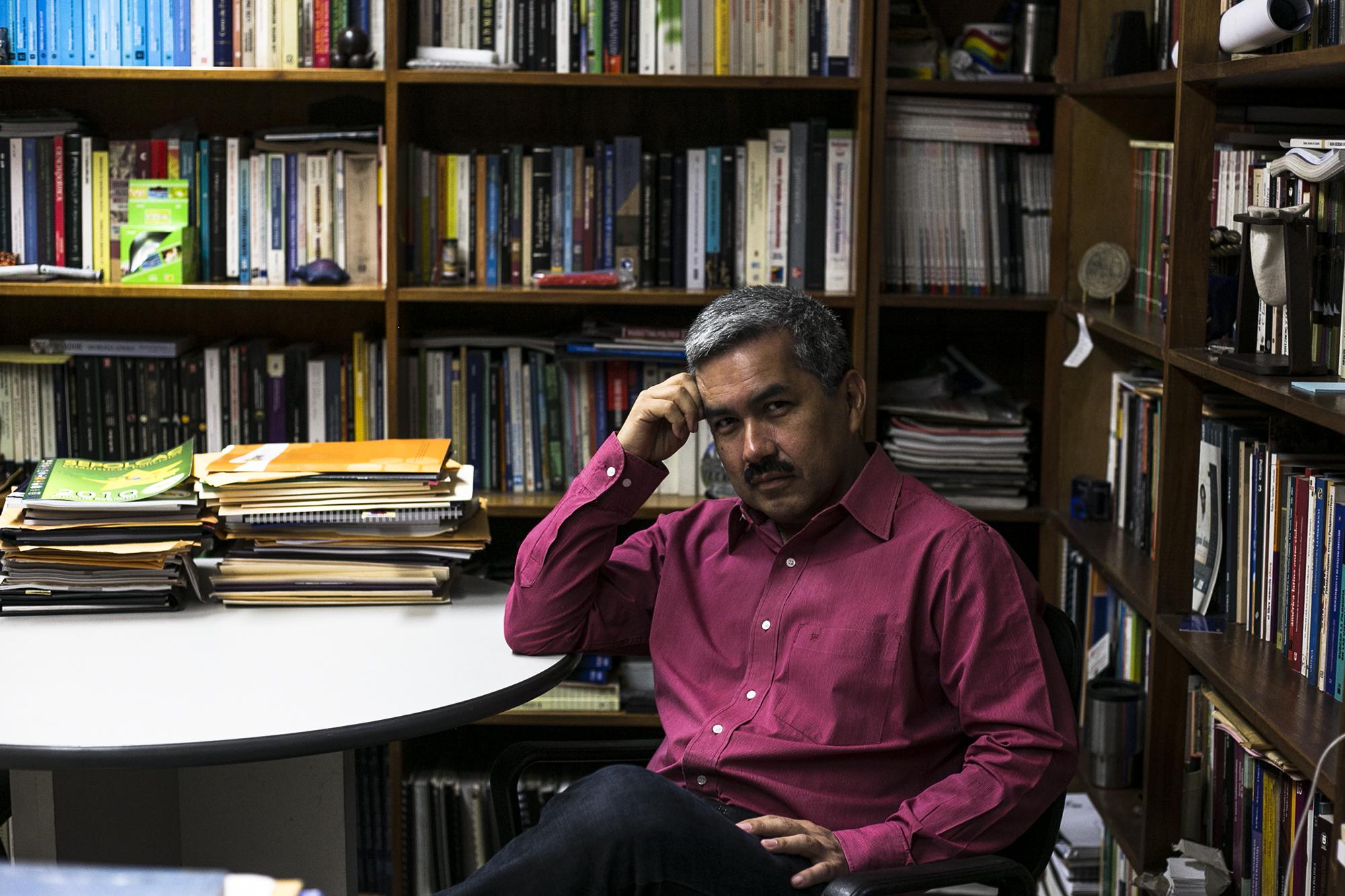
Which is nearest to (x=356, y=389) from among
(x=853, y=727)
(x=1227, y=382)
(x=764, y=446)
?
(x=764, y=446)

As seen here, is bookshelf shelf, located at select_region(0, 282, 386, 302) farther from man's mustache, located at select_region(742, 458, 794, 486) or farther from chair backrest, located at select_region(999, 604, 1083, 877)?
chair backrest, located at select_region(999, 604, 1083, 877)

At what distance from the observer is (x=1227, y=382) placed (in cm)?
184

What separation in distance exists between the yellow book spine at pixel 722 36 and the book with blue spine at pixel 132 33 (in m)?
1.09

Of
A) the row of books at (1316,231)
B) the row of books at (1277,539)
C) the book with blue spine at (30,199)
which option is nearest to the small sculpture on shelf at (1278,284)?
the row of books at (1316,231)

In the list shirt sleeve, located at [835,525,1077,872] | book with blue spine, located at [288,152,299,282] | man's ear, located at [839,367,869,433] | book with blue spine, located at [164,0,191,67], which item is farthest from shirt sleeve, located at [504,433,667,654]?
book with blue spine, located at [164,0,191,67]

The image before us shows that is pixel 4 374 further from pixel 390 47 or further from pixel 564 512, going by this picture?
pixel 564 512

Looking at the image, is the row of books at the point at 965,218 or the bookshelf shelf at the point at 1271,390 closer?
the bookshelf shelf at the point at 1271,390

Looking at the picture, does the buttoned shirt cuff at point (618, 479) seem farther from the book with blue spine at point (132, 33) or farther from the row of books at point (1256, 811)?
the book with blue spine at point (132, 33)

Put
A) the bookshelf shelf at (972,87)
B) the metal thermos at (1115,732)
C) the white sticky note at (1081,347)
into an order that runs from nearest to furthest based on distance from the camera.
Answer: the metal thermos at (1115,732) < the white sticky note at (1081,347) < the bookshelf shelf at (972,87)

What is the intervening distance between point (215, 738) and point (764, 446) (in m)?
0.75

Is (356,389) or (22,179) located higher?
(22,179)

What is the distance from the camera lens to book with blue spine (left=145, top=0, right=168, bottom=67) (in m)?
2.80

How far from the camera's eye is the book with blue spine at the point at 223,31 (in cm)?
280

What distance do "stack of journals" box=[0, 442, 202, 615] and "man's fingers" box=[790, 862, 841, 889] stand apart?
975 mm
